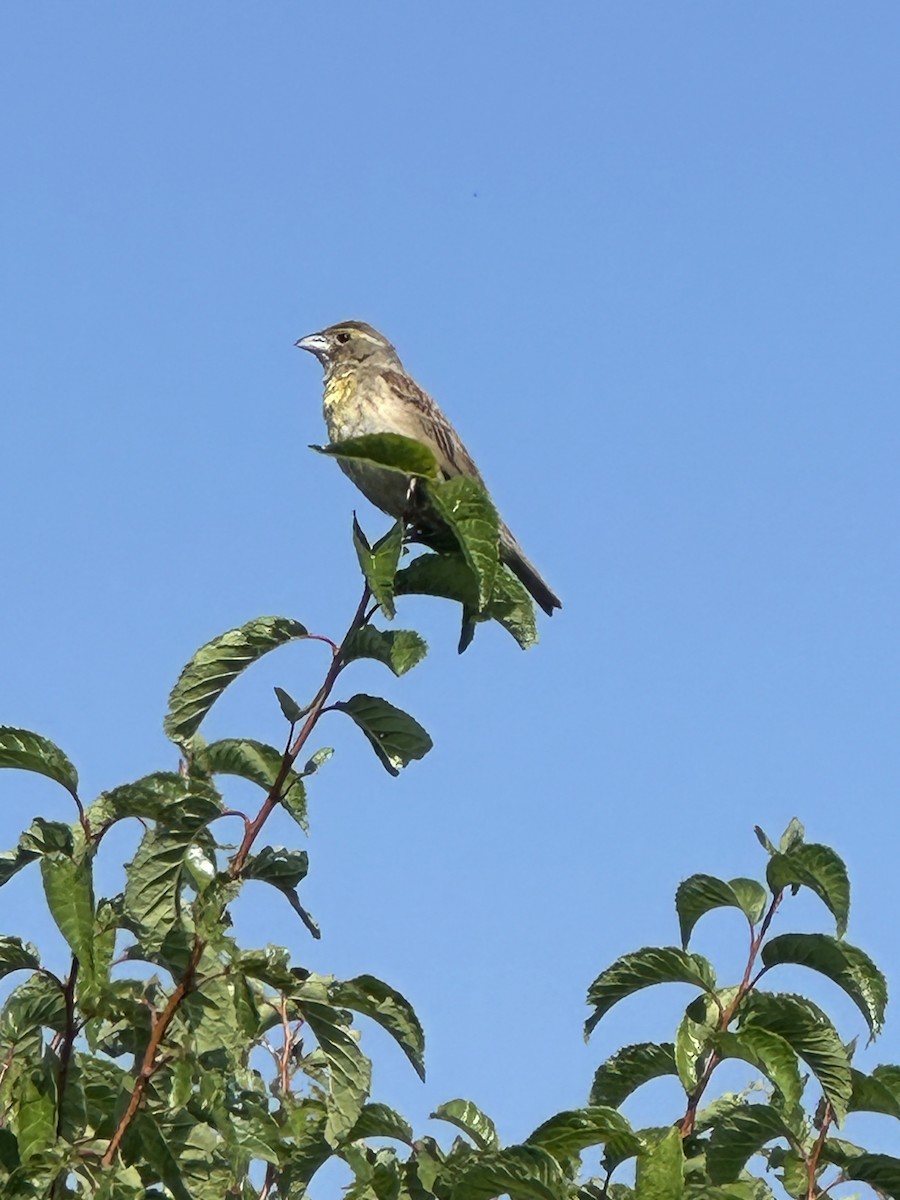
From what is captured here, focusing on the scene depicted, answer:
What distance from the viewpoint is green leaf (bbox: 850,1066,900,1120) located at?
3.52 meters

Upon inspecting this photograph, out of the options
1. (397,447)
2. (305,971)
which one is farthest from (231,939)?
(397,447)

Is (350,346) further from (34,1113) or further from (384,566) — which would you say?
(34,1113)

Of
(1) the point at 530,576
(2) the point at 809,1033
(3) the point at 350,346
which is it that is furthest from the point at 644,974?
(3) the point at 350,346

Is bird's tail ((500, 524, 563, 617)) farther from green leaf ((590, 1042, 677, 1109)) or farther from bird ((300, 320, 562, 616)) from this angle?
green leaf ((590, 1042, 677, 1109))

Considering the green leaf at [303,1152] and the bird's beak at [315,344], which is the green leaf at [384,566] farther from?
the bird's beak at [315,344]

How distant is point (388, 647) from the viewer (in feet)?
11.3


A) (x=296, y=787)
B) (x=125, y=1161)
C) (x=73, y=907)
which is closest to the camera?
(x=73, y=907)

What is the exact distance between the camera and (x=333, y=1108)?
3.56 meters

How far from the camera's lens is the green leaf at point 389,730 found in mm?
3516

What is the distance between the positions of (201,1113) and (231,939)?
376 mm

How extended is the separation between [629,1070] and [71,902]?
52.0 inches

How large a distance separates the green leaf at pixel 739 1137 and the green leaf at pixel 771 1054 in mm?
51

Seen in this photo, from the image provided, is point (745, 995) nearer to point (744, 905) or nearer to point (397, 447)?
point (744, 905)

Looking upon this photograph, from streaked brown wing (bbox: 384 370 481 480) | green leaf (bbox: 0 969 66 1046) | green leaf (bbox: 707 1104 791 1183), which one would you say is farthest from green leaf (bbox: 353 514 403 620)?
streaked brown wing (bbox: 384 370 481 480)
